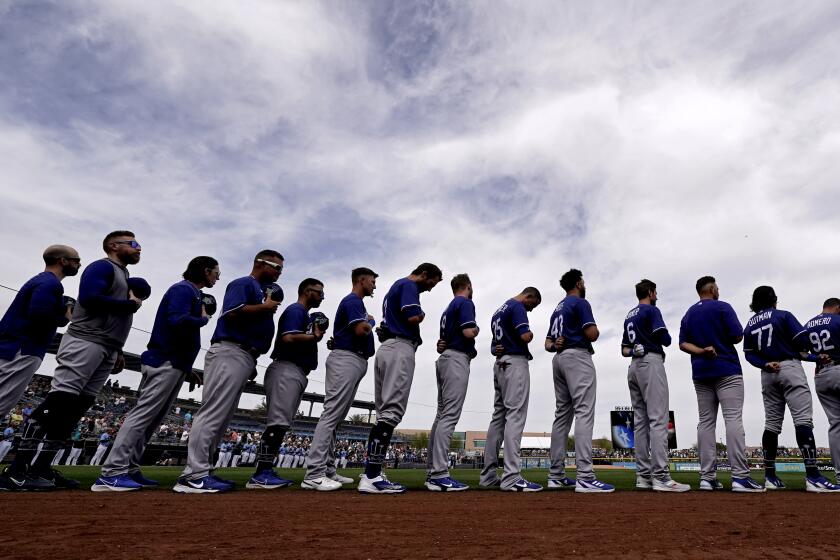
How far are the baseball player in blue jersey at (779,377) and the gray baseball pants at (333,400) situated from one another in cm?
511

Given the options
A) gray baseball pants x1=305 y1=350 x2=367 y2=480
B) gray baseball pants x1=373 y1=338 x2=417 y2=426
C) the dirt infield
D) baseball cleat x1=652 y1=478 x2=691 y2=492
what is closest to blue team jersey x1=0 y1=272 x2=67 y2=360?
the dirt infield

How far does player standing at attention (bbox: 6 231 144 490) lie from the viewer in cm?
468

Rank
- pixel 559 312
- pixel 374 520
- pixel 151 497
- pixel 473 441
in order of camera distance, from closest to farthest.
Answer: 1. pixel 374 520
2. pixel 151 497
3. pixel 559 312
4. pixel 473 441

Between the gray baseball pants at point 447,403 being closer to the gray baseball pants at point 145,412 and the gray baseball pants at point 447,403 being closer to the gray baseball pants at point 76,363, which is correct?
the gray baseball pants at point 145,412

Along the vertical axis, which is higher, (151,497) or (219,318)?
(219,318)

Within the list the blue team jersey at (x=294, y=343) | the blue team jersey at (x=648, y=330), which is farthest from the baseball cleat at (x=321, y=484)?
the blue team jersey at (x=648, y=330)

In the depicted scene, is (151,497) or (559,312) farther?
(559,312)

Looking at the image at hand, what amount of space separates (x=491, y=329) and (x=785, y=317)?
12.2 feet

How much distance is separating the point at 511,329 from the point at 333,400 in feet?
7.30

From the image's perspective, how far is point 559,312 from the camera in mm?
6281

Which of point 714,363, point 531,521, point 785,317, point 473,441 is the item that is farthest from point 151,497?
point 473,441

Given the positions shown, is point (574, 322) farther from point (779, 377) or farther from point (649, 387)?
point (779, 377)

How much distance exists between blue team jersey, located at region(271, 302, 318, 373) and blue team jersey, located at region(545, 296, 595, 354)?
2.94 meters

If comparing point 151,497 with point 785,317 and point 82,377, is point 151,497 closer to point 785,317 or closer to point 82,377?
point 82,377
